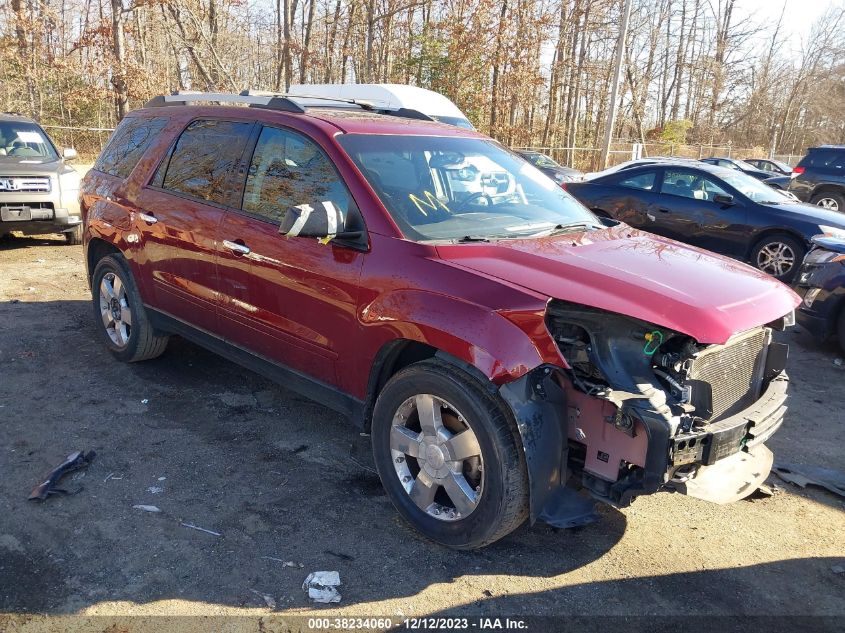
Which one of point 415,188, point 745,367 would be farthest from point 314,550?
point 745,367

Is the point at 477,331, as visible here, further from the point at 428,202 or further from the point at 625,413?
the point at 428,202

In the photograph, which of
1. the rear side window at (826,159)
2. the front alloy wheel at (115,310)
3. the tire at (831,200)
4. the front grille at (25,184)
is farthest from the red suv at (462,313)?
the rear side window at (826,159)

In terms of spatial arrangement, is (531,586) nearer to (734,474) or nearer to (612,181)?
(734,474)

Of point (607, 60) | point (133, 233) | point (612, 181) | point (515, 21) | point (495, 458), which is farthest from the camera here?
point (607, 60)

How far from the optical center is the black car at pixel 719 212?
895 centimetres

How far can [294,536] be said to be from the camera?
3203 millimetres

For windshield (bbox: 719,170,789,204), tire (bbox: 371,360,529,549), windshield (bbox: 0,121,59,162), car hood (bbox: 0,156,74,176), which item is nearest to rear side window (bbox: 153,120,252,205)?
tire (bbox: 371,360,529,549)

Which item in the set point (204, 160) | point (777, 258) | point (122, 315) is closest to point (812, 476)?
point (204, 160)

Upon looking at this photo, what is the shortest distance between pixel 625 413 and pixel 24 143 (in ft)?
33.8

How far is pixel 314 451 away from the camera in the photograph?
4090mm

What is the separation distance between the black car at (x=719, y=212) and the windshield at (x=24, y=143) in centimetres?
848

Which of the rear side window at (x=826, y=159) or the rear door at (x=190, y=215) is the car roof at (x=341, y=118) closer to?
the rear door at (x=190, y=215)

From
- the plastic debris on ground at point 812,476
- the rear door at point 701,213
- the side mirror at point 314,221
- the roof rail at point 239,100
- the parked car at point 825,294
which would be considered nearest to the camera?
the side mirror at point 314,221

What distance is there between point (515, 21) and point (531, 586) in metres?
27.5
